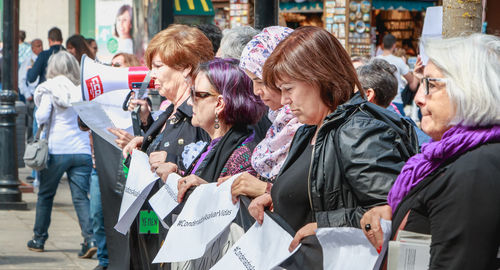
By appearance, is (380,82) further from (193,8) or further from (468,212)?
(193,8)

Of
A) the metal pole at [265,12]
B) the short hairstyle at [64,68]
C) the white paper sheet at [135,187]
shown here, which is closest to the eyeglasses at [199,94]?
the white paper sheet at [135,187]

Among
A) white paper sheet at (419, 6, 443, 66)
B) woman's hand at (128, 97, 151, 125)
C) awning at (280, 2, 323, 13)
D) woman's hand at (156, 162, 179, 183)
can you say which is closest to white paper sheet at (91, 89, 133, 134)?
woman's hand at (128, 97, 151, 125)

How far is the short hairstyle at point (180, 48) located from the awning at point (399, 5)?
13393mm

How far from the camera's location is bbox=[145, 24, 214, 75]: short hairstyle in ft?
17.5

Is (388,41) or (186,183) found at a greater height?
(388,41)

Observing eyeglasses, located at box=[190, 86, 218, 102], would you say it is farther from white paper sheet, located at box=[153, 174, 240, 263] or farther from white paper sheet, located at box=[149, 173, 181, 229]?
white paper sheet, located at box=[153, 174, 240, 263]

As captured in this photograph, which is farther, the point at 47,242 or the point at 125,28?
the point at 125,28

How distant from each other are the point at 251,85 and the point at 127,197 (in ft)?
3.95

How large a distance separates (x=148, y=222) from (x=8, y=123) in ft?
20.4

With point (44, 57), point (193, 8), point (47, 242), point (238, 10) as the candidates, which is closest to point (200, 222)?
point (193, 8)

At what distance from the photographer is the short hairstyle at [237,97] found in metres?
4.50

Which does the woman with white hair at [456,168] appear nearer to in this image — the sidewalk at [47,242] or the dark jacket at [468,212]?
the dark jacket at [468,212]

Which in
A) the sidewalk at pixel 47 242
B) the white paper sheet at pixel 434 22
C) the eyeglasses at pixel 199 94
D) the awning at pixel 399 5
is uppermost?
the awning at pixel 399 5

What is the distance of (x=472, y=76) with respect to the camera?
8.67 ft
